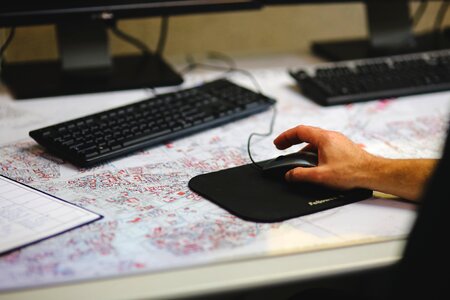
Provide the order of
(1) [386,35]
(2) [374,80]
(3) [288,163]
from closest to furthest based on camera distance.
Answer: (3) [288,163]
(2) [374,80]
(1) [386,35]

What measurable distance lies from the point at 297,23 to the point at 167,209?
97 cm

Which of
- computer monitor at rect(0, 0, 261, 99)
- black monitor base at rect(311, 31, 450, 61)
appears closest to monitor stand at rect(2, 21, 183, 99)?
computer monitor at rect(0, 0, 261, 99)

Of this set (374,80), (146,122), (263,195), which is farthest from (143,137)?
(374,80)

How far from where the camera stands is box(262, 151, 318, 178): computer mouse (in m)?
0.88

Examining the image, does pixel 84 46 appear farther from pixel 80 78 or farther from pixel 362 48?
pixel 362 48

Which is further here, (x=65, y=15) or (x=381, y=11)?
(x=381, y=11)

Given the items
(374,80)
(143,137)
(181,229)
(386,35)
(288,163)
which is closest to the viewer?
(181,229)

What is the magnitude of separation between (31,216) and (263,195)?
31 cm

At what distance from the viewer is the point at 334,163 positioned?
862 millimetres

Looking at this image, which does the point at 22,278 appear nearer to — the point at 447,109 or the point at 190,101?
the point at 190,101

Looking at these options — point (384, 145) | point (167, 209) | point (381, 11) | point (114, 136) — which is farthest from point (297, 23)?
point (167, 209)

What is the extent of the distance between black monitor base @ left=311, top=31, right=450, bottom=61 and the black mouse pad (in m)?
0.67

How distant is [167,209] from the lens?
0.82 metres

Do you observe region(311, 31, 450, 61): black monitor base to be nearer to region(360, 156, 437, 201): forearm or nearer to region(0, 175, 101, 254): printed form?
region(360, 156, 437, 201): forearm
